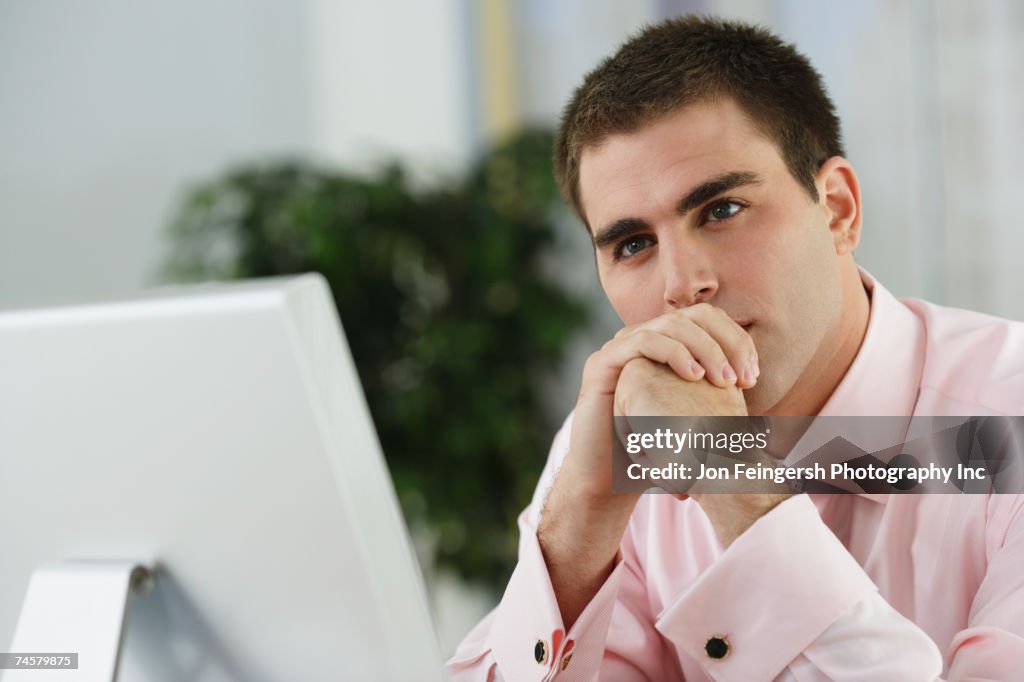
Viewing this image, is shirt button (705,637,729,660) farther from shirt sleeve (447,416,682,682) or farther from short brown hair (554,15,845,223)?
short brown hair (554,15,845,223)

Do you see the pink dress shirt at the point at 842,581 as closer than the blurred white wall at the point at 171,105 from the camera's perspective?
Yes

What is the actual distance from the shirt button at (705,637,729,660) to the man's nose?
1.12 feet

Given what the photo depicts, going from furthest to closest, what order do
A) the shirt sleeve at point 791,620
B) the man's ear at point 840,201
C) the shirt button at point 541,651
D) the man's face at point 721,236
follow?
the man's ear at point 840,201, the man's face at point 721,236, the shirt button at point 541,651, the shirt sleeve at point 791,620

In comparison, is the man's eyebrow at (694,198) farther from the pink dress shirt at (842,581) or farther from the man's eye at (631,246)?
the pink dress shirt at (842,581)

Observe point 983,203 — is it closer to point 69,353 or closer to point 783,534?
point 783,534

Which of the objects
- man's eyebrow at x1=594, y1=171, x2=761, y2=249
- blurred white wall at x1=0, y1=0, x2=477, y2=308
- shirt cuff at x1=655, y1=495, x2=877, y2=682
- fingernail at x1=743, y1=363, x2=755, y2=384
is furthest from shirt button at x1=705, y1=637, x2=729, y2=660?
blurred white wall at x1=0, y1=0, x2=477, y2=308

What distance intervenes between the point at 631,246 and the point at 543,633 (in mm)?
439

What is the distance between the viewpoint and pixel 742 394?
927mm

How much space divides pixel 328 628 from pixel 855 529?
62cm

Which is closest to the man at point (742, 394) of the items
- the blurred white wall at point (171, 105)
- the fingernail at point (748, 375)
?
the fingernail at point (748, 375)

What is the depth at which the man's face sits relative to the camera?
3.52ft

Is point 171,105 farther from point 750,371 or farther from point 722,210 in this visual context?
point 750,371

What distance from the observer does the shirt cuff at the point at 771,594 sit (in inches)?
33.5

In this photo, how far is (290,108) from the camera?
3637 mm
